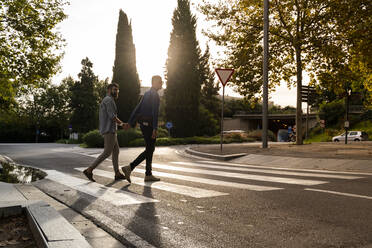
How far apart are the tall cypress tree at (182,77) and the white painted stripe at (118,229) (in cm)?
3249

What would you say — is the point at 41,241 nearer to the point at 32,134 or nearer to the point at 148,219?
the point at 148,219

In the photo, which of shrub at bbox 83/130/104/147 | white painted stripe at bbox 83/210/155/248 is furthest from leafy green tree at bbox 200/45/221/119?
white painted stripe at bbox 83/210/155/248

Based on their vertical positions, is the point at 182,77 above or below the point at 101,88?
below

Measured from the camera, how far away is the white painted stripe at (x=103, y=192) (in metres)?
4.81

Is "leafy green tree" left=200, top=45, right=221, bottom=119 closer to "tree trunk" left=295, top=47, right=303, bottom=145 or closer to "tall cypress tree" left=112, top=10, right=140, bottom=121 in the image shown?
"tall cypress tree" left=112, top=10, right=140, bottom=121

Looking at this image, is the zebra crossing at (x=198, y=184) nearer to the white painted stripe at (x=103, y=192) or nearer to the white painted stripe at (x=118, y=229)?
the white painted stripe at (x=103, y=192)

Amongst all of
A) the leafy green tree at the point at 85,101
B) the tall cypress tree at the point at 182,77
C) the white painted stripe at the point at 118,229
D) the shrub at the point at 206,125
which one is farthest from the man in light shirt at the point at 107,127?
the leafy green tree at the point at 85,101

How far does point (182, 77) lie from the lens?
37281 millimetres

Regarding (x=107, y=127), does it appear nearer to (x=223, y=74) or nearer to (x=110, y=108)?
(x=110, y=108)

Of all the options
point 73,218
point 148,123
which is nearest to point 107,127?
point 148,123

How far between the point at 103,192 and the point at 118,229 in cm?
215

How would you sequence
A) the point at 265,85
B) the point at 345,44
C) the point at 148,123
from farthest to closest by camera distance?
the point at 345,44
the point at 265,85
the point at 148,123

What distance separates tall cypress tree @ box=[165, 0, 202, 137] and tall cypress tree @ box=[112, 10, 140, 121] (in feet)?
15.4

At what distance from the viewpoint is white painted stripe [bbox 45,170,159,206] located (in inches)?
189
